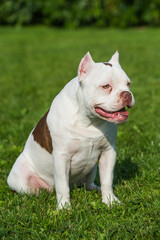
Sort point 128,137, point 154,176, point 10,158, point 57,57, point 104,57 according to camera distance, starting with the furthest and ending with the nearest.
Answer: point 57,57
point 104,57
point 128,137
point 10,158
point 154,176

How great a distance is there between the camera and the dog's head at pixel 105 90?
10.3ft

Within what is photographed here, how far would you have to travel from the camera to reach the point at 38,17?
75.8ft

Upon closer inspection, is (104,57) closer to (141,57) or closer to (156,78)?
(141,57)

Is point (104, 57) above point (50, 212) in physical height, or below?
below

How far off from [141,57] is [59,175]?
9125 millimetres

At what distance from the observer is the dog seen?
319 centimetres

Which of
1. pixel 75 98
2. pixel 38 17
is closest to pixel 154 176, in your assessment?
pixel 75 98

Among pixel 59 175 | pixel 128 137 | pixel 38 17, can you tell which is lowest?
pixel 38 17

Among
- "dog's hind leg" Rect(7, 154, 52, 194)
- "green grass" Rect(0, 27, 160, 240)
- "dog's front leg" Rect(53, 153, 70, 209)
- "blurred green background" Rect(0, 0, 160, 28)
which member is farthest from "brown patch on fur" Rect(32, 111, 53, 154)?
"blurred green background" Rect(0, 0, 160, 28)

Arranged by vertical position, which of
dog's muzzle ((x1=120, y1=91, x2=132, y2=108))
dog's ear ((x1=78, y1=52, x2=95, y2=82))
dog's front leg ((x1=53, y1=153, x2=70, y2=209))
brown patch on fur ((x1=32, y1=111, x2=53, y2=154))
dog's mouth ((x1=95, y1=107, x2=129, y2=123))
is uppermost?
dog's ear ((x1=78, y1=52, x2=95, y2=82))

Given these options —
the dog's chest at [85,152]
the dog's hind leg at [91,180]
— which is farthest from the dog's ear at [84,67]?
the dog's hind leg at [91,180]

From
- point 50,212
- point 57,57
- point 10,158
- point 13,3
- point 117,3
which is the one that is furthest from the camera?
point 13,3

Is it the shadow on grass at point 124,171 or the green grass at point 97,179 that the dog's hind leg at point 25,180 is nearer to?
the green grass at point 97,179

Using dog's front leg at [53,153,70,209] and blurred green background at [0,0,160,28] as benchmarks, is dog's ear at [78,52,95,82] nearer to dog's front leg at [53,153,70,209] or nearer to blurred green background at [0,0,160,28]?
dog's front leg at [53,153,70,209]
